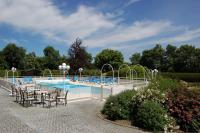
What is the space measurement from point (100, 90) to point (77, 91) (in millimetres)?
1617

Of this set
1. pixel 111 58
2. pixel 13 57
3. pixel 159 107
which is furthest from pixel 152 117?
pixel 13 57

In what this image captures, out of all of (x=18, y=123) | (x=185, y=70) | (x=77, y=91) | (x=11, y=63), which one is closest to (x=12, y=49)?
(x=11, y=63)

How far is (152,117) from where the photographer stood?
8.56 meters

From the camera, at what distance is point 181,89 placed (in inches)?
391

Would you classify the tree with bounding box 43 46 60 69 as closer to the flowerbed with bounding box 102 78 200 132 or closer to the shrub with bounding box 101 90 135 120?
the shrub with bounding box 101 90 135 120

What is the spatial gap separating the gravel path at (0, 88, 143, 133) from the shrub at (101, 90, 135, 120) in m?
0.55

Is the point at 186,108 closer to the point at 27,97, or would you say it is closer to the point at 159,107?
the point at 159,107

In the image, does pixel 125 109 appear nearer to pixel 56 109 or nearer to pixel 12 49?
pixel 56 109

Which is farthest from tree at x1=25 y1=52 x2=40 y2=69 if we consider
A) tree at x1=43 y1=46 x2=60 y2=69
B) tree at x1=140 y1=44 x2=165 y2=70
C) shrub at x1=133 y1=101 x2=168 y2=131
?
shrub at x1=133 y1=101 x2=168 y2=131

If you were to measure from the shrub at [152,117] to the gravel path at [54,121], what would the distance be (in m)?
0.45

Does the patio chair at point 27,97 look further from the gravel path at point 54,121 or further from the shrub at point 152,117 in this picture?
the shrub at point 152,117

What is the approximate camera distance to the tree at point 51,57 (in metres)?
65.1

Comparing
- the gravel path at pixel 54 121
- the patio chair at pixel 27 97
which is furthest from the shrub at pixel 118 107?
the patio chair at pixel 27 97

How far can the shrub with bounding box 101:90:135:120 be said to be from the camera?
10.0m
